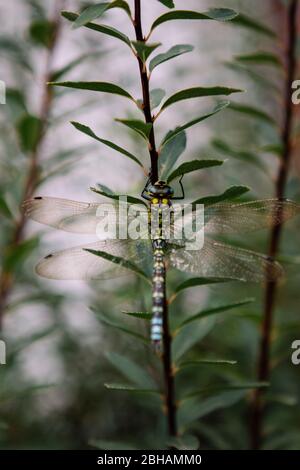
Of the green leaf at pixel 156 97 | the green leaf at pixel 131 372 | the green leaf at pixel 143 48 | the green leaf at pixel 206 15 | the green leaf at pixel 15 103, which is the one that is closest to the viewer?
the green leaf at pixel 143 48

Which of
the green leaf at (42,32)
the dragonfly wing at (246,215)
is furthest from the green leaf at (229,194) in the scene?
the green leaf at (42,32)

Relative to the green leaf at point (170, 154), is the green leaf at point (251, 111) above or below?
above

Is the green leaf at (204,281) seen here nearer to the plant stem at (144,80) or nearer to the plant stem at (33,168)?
the plant stem at (144,80)

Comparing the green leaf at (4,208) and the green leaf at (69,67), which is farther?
the green leaf at (69,67)

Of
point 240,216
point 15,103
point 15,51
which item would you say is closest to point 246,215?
point 240,216

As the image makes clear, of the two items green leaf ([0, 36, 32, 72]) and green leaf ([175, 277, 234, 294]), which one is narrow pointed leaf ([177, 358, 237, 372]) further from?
green leaf ([0, 36, 32, 72])

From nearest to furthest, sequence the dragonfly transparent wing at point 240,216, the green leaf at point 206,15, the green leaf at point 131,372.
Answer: the green leaf at point 206,15, the dragonfly transparent wing at point 240,216, the green leaf at point 131,372

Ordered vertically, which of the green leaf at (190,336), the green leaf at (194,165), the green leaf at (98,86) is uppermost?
the green leaf at (98,86)

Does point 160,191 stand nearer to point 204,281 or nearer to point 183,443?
point 204,281
